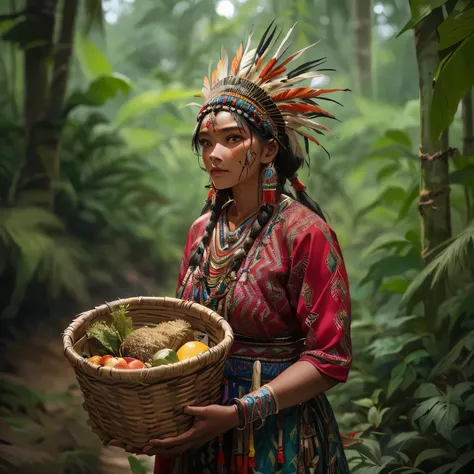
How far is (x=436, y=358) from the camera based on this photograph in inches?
88.8

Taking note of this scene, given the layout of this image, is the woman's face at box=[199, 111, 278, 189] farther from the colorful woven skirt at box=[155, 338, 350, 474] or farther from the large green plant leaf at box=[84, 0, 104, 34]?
the large green plant leaf at box=[84, 0, 104, 34]

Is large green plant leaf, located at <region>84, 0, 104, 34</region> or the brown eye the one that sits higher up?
large green plant leaf, located at <region>84, 0, 104, 34</region>

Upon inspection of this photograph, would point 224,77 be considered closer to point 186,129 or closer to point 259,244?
point 259,244

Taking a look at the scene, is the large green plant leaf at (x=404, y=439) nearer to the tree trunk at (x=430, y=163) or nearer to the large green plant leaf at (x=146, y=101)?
the tree trunk at (x=430, y=163)

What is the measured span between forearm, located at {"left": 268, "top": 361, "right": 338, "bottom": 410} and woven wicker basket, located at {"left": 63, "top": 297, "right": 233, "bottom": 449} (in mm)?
130

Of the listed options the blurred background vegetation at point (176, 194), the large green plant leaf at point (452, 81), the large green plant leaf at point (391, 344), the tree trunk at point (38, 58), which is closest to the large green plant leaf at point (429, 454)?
the blurred background vegetation at point (176, 194)

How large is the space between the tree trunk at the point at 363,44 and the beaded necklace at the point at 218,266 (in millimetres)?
1178

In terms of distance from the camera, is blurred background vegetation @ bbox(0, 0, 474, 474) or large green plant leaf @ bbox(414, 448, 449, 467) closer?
large green plant leaf @ bbox(414, 448, 449, 467)

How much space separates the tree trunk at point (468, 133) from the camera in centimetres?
219

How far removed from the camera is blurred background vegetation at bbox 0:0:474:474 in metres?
2.21

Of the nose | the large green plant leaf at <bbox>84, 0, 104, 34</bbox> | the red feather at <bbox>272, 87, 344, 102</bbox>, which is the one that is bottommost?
the nose

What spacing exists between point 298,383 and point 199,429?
23 cm

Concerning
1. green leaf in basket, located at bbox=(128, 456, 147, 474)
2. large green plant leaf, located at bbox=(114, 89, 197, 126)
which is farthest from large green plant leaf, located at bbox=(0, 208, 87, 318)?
green leaf in basket, located at bbox=(128, 456, 147, 474)

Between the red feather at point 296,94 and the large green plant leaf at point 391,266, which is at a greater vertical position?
the red feather at point 296,94
